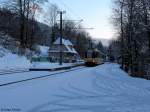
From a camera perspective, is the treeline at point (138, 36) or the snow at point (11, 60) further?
the snow at point (11, 60)

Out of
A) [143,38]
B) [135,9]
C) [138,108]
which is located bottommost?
[138,108]

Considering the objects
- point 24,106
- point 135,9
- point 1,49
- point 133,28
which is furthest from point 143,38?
point 24,106

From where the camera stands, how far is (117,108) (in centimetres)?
1152

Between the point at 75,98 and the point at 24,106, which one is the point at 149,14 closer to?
the point at 75,98

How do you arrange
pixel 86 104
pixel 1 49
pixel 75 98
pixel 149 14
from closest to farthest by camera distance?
pixel 86 104, pixel 75 98, pixel 149 14, pixel 1 49

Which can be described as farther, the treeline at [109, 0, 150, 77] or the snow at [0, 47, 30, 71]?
the snow at [0, 47, 30, 71]

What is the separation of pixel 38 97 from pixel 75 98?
1.43 m

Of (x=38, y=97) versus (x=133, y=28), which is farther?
(x=133, y=28)

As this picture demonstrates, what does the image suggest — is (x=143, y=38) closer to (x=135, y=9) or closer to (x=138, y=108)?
(x=135, y=9)

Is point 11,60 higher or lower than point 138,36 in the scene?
lower

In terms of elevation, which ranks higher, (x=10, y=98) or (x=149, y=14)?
(x=149, y=14)

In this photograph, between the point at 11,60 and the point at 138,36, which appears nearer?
the point at 138,36

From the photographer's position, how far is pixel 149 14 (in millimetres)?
36281

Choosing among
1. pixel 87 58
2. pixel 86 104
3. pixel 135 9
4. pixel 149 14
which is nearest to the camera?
pixel 86 104
